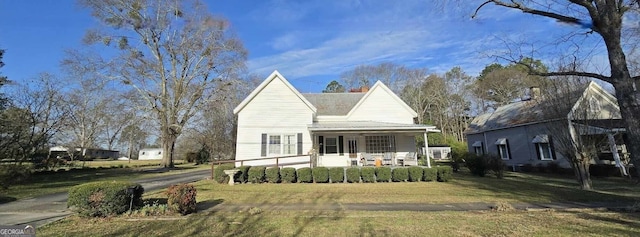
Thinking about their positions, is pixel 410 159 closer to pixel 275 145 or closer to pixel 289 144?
pixel 289 144

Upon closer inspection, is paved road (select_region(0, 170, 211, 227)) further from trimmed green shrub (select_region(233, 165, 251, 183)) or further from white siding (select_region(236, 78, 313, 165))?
white siding (select_region(236, 78, 313, 165))

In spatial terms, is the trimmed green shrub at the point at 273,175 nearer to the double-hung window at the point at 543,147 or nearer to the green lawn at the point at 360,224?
the green lawn at the point at 360,224

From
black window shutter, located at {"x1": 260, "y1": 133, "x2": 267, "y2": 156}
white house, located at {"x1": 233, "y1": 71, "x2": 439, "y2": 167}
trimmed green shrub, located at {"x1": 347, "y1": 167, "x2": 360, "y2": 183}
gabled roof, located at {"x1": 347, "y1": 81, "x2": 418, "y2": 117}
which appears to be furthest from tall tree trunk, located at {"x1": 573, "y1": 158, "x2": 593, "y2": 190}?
black window shutter, located at {"x1": 260, "y1": 133, "x2": 267, "y2": 156}

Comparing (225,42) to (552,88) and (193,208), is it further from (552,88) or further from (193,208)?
(552,88)

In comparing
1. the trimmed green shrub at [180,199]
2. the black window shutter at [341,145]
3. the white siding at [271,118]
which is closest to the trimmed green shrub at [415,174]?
the black window shutter at [341,145]

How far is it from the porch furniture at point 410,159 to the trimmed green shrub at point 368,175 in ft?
15.3

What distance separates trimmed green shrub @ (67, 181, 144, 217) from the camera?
22.0ft

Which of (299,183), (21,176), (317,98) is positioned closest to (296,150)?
(299,183)

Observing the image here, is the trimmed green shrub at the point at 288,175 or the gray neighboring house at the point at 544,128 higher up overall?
the gray neighboring house at the point at 544,128

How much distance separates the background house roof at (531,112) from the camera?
40.2ft

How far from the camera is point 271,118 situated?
1809cm

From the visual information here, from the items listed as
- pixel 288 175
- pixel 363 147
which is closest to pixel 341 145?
pixel 363 147

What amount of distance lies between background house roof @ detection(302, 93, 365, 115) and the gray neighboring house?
38.3 ft

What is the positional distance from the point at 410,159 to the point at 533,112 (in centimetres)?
1069
